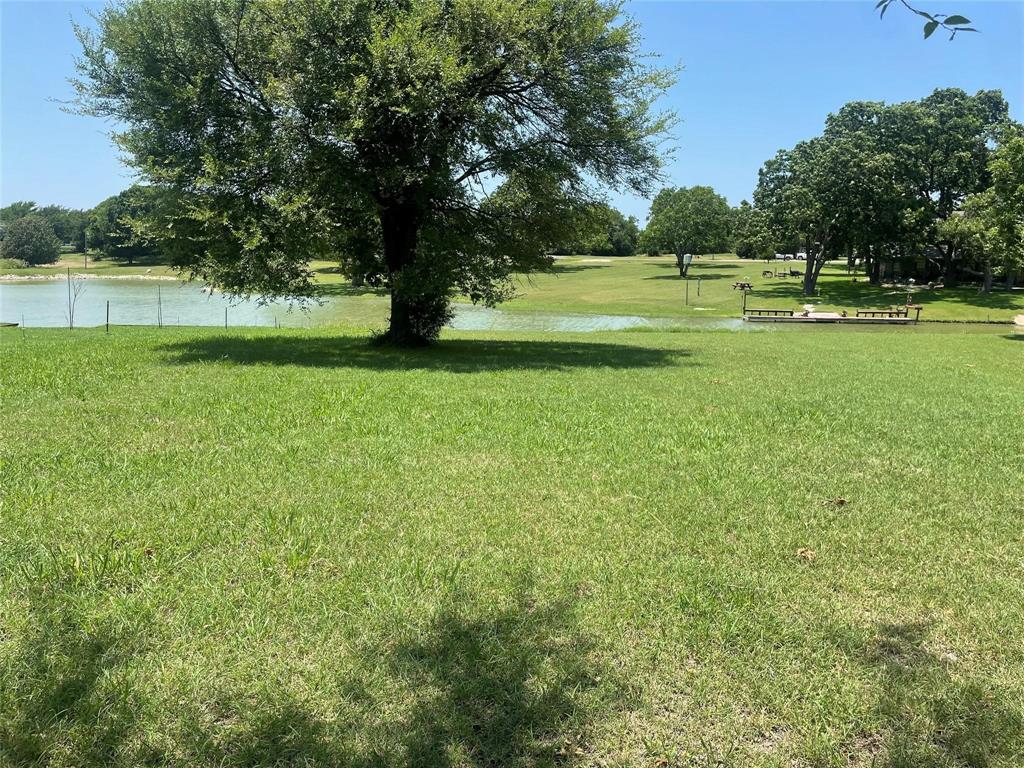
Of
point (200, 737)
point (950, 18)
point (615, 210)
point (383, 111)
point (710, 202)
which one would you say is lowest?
point (200, 737)

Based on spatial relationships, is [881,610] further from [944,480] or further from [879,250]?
[879,250]

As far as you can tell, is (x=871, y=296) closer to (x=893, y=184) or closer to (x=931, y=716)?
(x=893, y=184)

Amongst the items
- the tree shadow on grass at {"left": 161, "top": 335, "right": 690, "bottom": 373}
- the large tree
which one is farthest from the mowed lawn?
the large tree

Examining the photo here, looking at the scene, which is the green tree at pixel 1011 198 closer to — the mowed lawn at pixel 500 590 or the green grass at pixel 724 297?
the green grass at pixel 724 297

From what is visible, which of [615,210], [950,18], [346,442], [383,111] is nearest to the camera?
[950,18]

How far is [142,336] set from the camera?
17375mm

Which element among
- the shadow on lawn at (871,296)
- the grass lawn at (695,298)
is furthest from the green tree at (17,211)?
the shadow on lawn at (871,296)

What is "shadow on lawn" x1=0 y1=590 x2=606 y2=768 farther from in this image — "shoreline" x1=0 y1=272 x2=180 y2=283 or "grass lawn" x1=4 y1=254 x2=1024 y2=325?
"shoreline" x1=0 y1=272 x2=180 y2=283

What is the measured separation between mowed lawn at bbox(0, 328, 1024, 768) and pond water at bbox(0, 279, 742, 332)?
22361 mm

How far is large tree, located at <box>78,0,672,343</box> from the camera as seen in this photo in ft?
A: 43.4

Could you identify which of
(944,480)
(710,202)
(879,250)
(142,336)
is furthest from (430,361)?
(710,202)

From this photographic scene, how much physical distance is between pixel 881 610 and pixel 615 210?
1487cm

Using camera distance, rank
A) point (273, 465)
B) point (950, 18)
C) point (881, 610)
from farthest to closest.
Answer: point (273, 465)
point (881, 610)
point (950, 18)

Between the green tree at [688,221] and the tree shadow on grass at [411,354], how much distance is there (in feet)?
175
